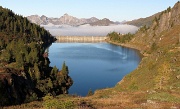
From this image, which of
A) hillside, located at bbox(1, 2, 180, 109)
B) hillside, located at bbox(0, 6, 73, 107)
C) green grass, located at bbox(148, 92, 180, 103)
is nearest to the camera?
hillside, located at bbox(1, 2, 180, 109)

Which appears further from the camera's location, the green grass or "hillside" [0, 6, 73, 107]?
"hillside" [0, 6, 73, 107]

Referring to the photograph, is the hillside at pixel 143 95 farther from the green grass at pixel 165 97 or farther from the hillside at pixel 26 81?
the hillside at pixel 26 81

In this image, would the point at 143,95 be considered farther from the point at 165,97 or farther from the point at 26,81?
the point at 26,81

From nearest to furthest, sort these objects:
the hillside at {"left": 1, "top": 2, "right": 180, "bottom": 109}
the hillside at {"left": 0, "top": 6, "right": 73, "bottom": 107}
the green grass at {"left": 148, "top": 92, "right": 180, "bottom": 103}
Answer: the hillside at {"left": 1, "top": 2, "right": 180, "bottom": 109}, the green grass at {"left": 148, "top": 92, "right": 180, "bottom": 103}, the hillside at {"left": 0, "top": 6, "right": 73, "bottom": 107}

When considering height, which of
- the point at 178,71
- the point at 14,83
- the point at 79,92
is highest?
the point at 178,71

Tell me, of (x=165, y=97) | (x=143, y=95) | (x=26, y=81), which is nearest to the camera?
(x=165, y=97)

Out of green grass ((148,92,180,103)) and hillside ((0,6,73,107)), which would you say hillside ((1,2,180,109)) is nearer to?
green grass ((148,92,180,103))

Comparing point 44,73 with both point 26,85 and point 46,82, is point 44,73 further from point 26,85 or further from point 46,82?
point 26,85

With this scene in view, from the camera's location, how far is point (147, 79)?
82312mm

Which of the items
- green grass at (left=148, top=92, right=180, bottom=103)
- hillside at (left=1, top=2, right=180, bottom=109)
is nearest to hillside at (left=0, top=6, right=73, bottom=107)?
hillside at (left=1, top=2, right=180, bottom=109)

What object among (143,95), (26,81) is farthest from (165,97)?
(26,81)

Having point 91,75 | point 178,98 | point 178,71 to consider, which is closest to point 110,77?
point 91,75

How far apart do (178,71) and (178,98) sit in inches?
1650

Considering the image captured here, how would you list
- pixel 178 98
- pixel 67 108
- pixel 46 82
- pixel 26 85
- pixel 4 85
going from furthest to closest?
pixel 46 82 < pixel 26 85 < pixel 4 85 < pixel 178 98 < pixel 67 108
